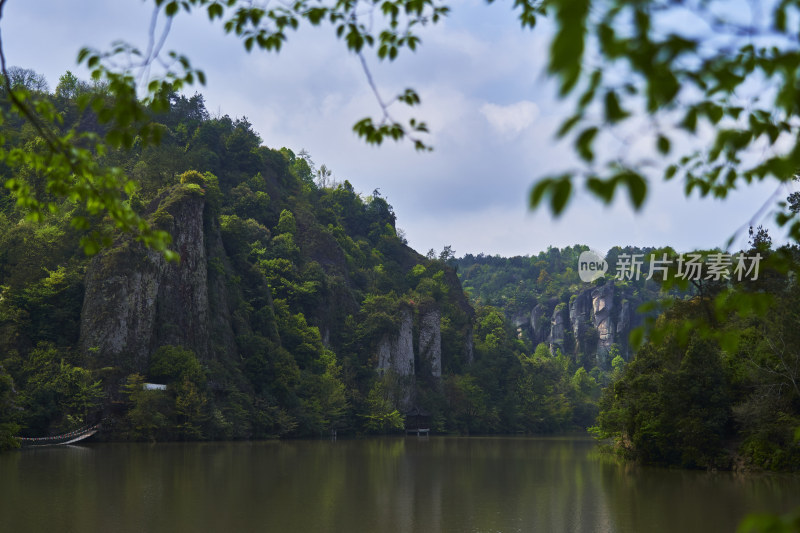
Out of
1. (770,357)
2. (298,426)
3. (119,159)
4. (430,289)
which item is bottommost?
(298,426)

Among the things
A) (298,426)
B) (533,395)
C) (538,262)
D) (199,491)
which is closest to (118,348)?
(298,426)

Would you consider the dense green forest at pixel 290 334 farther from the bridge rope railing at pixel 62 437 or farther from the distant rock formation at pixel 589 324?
the distant rock formation at pixel 589 324

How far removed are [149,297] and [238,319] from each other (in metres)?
9.95

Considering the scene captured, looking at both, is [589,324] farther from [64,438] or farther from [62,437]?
[62,437]

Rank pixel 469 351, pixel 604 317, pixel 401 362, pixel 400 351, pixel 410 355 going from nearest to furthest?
1. pixel 401 362
2. pixel 400 351
3. pixel 410 355
4. pixel 469 351
5. pixel 604 317

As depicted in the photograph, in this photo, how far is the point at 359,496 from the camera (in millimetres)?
16656

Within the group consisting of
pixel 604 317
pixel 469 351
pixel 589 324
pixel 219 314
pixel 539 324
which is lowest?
pixel 469 351

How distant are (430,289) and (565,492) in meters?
64.8

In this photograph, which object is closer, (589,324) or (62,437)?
(62,437)

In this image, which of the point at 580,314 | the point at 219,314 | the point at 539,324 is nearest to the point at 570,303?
the point at 580,314

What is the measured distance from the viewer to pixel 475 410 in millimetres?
73062

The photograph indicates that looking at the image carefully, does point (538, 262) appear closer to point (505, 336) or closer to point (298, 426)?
point (505, 336)

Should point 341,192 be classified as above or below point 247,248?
above

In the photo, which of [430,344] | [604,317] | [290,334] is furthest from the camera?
[604,317]
